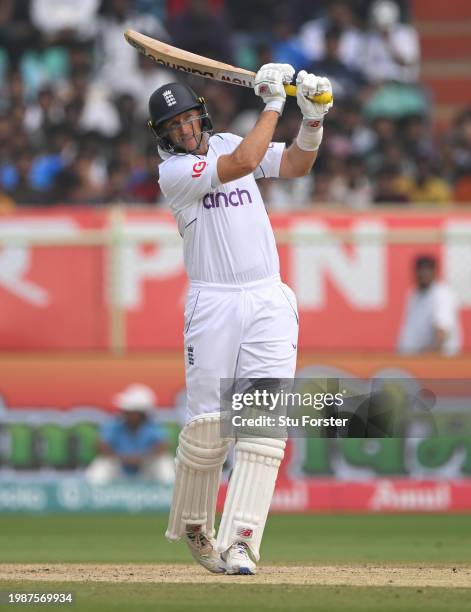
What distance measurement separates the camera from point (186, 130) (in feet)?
22.0

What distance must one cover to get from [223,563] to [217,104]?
7930 mm

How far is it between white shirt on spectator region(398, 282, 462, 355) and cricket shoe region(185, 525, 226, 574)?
531cm

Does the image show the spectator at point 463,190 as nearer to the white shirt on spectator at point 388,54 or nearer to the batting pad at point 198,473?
the white shirt on spectator at point 388,54

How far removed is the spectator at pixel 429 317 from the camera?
11.8 meters

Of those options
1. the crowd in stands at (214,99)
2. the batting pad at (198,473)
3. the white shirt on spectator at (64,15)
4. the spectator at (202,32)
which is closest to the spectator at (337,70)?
the crowd in stands at (214,99)

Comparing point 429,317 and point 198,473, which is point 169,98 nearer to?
point 198,473

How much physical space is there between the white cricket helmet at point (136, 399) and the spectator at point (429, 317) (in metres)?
2.08

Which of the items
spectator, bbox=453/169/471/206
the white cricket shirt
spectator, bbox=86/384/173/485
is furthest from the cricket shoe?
spectator, bbox=453/169/471/206

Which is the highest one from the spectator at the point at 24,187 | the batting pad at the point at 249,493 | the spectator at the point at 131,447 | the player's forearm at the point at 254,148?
the player's forearm at the point at 254,148

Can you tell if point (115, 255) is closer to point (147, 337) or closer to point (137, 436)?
point (147, 337)

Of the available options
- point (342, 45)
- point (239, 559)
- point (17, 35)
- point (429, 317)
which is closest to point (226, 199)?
point (239, 559)

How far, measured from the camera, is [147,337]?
39.6ft

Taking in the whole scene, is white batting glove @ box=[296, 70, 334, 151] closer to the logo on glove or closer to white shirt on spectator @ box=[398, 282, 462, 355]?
the logo on glove

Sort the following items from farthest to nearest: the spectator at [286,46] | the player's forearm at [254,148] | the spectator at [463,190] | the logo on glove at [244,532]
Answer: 1. the spectator at [286,46]
2. the spectator at [463,190]
3. the logo on glove at [244,532]
4. the player's forearm at [254,148]
